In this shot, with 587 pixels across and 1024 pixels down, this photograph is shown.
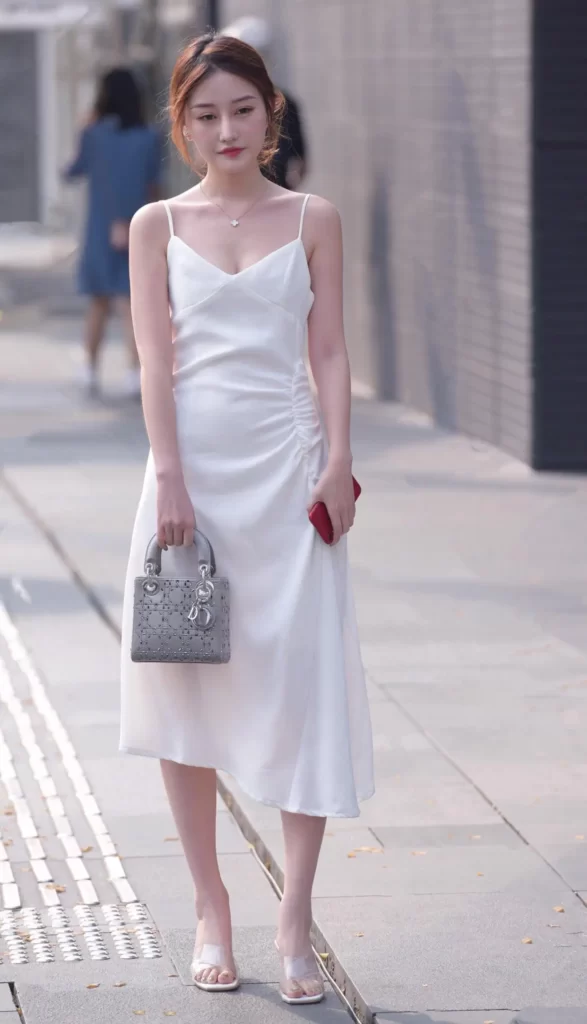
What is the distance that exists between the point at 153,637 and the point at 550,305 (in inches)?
244

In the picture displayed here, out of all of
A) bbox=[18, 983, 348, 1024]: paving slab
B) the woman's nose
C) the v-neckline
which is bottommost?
bbox=[18, 983, 348, 1024]: paving slab

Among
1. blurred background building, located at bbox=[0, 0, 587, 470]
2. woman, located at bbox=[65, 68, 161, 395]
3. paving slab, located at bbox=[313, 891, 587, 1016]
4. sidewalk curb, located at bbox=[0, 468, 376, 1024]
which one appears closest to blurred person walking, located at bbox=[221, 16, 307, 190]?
blurred background building, located at bbox=[0, 0, 587, 470]

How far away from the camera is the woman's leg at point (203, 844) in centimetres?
390

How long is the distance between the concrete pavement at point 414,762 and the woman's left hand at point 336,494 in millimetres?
876

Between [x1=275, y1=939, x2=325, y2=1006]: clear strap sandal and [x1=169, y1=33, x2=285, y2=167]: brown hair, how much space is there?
155 centimetres

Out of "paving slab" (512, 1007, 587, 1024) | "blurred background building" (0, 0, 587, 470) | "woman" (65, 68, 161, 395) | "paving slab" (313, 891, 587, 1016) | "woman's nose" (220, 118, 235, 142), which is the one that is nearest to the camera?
"paving slab" (512, 1007, 587, 1024)

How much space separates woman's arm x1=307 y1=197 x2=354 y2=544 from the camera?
3748 millimetres

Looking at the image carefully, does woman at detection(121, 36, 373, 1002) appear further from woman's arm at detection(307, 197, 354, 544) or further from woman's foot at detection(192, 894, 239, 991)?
woman's foot at detection(192, 894, 239, 991)

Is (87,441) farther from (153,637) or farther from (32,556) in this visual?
(153,637)

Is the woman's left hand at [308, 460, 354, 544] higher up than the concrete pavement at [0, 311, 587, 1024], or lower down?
higher up

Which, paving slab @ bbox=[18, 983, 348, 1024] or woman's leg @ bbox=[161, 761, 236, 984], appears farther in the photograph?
woman's leg @ bbox=[161, 761, 236, 984]

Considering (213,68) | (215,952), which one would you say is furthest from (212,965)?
(213,68)

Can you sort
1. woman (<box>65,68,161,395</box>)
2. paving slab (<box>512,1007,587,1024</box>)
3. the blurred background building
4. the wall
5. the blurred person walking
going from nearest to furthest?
paving slab (<box>512,1007,587,1024</box>), the blurred background building, the wall, the blurred person walking, woman (<box>65,68,161,395</box>)

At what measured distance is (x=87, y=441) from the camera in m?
11.0
